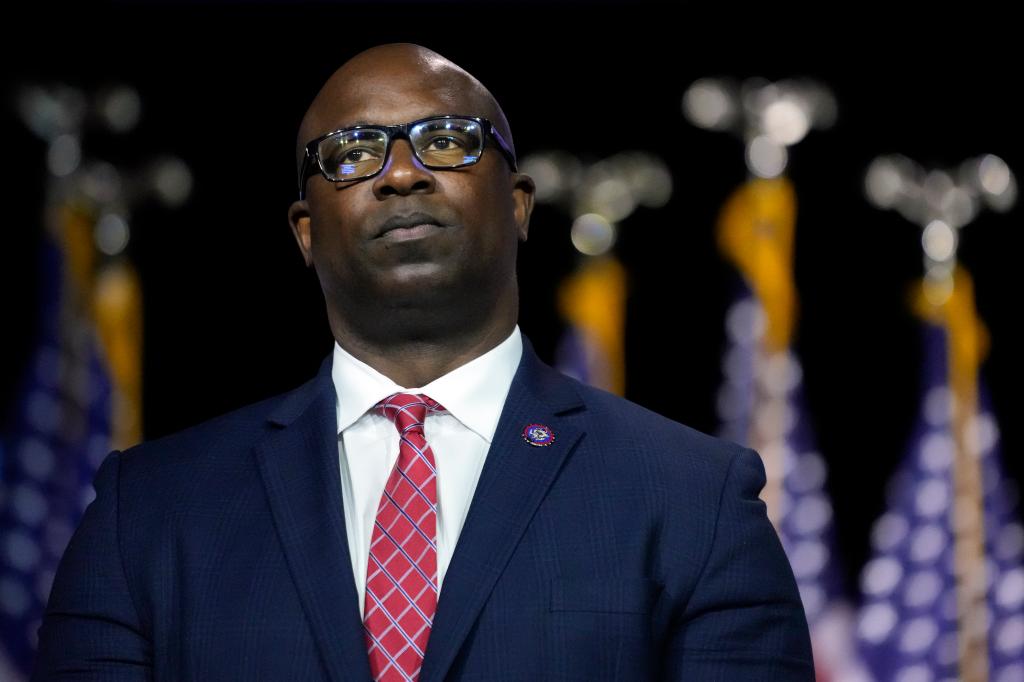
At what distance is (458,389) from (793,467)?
5.32 meters

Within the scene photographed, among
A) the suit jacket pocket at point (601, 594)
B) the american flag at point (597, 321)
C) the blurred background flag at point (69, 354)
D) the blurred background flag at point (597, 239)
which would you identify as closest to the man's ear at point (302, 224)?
the suit jacket pocket at point (601, 594)

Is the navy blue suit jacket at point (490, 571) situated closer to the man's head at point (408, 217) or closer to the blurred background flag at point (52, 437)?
the man's head at point (408, 217)

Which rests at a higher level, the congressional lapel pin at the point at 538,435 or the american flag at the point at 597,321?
the american flag at the point at 597,321

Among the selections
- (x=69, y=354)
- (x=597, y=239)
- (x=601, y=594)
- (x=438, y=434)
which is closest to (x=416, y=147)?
(x=438, y=434)

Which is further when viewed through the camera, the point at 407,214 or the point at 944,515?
the point at 944,515

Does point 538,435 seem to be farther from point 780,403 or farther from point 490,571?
point 780,403

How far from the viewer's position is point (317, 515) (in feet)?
4.92

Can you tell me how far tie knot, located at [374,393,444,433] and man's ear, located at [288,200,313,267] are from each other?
0.24 meters

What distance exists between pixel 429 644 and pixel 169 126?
15.1 ft

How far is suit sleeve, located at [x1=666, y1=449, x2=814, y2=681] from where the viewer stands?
4.70 ft

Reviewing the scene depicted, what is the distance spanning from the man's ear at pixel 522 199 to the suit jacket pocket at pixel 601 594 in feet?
1.71

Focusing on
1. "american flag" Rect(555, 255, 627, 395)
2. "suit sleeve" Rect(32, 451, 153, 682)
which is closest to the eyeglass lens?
"suit sleeve" Rect(32, 451, 153, 682)

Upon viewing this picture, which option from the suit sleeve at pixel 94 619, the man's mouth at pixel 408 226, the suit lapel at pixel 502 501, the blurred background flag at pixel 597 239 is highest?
the blurred background flag at pixel 597 239

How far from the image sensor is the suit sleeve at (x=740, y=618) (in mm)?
1432
